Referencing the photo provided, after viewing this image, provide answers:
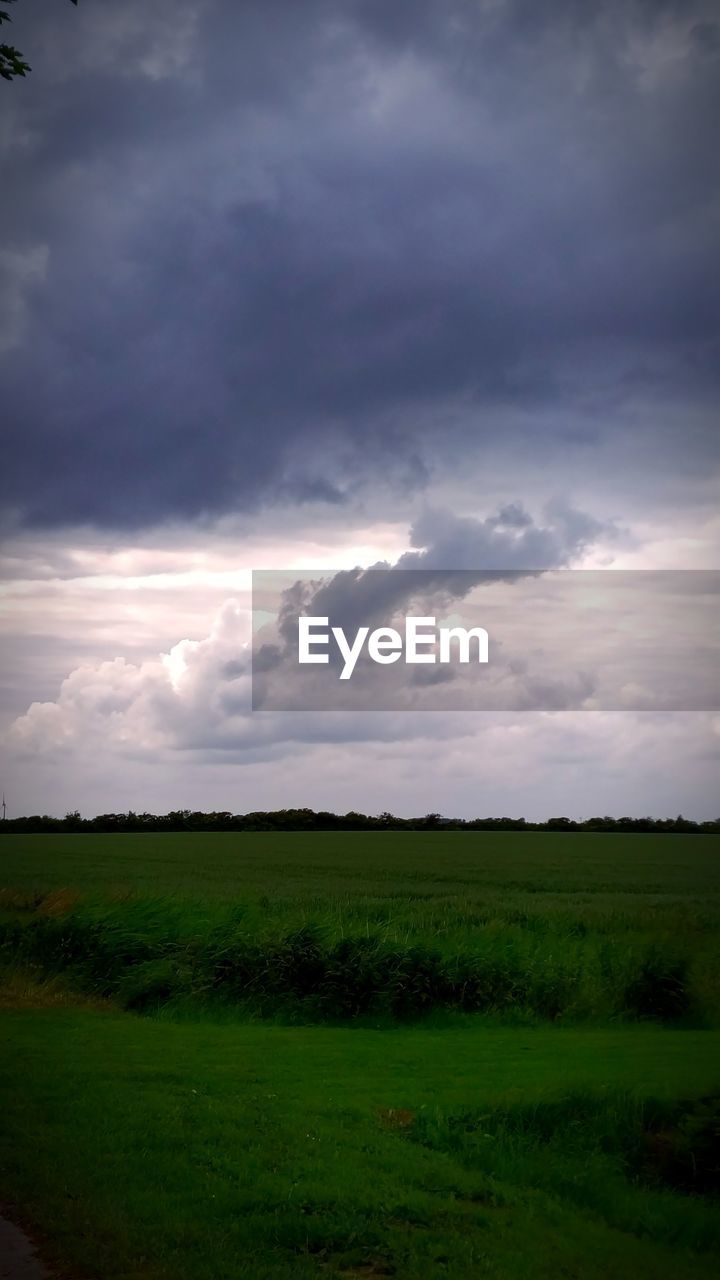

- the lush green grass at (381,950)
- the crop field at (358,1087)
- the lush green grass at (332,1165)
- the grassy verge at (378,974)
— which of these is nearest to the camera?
the lush green grass at (332,1165)

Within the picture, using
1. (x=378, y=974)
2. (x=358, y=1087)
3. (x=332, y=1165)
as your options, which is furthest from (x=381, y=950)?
(x=332, y=1165)

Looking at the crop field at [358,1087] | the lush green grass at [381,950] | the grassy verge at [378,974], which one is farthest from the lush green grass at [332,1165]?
the lush green grass at [381,950]

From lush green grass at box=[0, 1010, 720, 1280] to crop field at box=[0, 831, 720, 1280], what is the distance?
0.11ft

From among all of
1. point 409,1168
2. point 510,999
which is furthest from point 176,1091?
point 510,999

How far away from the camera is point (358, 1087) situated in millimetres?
13617

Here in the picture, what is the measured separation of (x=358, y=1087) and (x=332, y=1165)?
Result: 12.2 ft

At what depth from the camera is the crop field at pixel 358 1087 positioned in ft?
27.7

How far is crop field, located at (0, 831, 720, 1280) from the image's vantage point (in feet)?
27.7

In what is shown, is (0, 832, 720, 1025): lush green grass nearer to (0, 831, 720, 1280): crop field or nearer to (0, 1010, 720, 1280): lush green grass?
(0, 831, 720, 1280): crop field

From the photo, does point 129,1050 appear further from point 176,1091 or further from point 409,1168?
point 409,1168

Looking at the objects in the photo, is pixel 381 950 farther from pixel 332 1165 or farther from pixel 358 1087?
pixel 332 1165

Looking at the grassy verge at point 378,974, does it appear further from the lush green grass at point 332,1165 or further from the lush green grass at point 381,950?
the lush green grass at point 332,1165

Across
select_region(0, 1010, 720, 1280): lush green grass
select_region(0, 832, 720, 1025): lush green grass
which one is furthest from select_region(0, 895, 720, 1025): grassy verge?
select_region(0, 1010, 720, 1280): lush green grass

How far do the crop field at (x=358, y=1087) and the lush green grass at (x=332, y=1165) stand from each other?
0.03 metres
